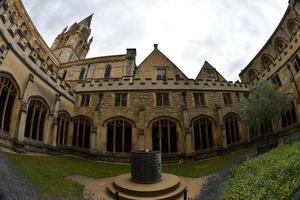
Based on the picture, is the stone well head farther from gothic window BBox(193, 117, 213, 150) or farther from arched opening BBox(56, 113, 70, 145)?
arched opening BBox(56, 113, 70, 145)

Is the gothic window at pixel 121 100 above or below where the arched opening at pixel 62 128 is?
above

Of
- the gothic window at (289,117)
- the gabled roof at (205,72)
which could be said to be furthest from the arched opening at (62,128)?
the gothic window at (289,117)

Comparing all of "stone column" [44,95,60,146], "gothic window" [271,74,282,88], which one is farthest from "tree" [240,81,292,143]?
"stone column" [44,95,60,146]

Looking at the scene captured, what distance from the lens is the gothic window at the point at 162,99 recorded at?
64.0ft

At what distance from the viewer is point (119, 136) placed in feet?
60.0

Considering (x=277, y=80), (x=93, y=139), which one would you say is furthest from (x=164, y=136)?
(x=277, y=80)

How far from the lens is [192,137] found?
1811cm

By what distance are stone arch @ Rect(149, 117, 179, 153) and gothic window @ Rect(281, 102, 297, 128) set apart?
35.0ft

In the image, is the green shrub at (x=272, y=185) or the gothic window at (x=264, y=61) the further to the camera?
the gothic window at (x=264, y=61)

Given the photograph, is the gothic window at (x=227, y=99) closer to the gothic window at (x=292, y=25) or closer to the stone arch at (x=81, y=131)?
the gothic window at (x=292, y=25)

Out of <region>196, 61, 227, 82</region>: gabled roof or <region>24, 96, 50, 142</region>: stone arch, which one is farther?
<region>196, 61, 227, 82</region>: gabled roof

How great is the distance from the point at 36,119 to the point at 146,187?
37.1ft

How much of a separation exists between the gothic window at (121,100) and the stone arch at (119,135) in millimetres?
1643

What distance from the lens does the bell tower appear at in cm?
4494
